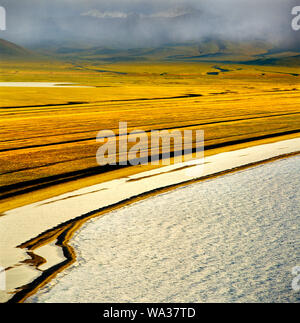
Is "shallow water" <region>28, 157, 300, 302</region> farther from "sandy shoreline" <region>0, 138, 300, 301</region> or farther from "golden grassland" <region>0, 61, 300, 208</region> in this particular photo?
"golden grassland" <region>0, 61, 300, 208</region>

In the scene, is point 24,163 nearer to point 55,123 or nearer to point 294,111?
point 55,123

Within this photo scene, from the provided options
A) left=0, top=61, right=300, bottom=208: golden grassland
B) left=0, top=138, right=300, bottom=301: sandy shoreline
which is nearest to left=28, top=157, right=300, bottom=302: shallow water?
left=0, top=138, right=300, bottom=301: sandy shoreline

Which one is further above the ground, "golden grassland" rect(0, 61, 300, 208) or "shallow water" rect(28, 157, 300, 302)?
"golden grassland" rect(0, 61, 300, 208)

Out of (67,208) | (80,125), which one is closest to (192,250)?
(67,208)

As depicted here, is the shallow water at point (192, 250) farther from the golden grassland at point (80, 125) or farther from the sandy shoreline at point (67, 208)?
the golden grassland at point (80, 125)

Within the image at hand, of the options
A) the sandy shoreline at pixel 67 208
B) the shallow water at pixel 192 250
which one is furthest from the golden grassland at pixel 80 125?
the shallow water at pixel 192 250
